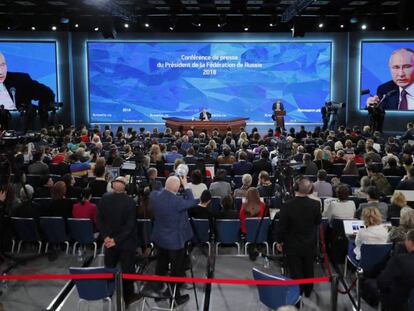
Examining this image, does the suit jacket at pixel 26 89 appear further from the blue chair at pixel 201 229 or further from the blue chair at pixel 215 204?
the blue chair at pixel 201 229

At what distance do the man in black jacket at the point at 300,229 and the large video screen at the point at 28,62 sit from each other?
58.6ft

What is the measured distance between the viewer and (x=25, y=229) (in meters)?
7.18

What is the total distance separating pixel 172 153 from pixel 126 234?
5983 millimetres

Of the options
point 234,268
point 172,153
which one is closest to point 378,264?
point 234,268

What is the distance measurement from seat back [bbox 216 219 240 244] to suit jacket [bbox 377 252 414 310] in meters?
2.55

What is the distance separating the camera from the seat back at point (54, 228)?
22.8 feet

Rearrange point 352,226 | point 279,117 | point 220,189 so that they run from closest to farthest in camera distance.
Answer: point 352,226
point 220,189
point 279,117

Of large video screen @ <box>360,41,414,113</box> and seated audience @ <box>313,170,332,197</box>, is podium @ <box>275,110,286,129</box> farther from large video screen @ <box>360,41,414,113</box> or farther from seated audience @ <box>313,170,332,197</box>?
seated audience @ <box>313,170,332,197</box>

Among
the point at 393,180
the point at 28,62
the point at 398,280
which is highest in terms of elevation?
the point at 28,62

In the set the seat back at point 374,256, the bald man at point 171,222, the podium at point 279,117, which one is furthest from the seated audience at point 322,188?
the podium at point 279,117

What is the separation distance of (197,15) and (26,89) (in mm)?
8039

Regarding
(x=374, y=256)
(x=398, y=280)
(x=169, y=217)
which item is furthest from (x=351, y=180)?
(x=169, y=217)

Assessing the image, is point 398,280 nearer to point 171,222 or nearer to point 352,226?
point 352,226

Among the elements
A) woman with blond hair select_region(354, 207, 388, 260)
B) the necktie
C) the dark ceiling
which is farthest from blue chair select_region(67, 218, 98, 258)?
the necktie
